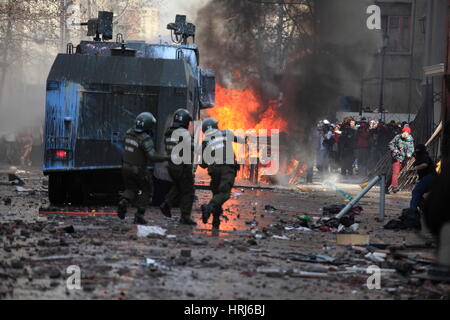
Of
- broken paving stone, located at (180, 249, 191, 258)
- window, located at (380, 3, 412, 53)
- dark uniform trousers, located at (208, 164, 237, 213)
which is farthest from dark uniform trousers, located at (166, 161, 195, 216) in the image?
window, located at (380, 3, 412, 53)

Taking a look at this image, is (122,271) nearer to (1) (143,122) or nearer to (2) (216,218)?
(2) (216,218)

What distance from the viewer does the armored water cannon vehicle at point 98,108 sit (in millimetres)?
15016

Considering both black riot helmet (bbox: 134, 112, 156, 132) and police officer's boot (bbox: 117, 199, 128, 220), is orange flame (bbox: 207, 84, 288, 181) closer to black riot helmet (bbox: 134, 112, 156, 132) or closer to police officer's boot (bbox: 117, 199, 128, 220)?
black riot helmet (bbox: 134, 112, 156, 132)

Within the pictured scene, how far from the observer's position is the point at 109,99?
15188 mm

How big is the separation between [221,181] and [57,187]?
3737 mm

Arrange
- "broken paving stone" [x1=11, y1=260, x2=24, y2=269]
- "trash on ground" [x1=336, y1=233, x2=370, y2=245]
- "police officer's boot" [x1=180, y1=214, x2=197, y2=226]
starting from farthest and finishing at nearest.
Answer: "police officer's boot" [x1=180, y1=214, x2=197, y2=226], "trash on ground" [x1=336, y1=233, x2=370, y2=245], "broken paving stone" [x1=11, y1=260, x2=24, y2=269]

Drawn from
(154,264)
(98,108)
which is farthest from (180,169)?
(154,264)

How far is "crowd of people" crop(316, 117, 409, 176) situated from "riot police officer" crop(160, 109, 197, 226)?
15943 millimetres

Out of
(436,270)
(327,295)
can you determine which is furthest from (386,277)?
(327,295)

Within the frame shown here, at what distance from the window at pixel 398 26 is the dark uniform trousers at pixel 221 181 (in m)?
36.5

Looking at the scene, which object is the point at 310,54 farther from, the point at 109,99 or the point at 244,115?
the point at 109,99

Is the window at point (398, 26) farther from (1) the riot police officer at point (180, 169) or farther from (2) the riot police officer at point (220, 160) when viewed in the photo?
(2) the riot police officer at point (220, 160)

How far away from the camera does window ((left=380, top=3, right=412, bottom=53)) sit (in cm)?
4822

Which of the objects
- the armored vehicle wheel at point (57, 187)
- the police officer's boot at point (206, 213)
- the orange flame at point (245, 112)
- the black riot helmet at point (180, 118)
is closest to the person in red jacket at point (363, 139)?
the orange flame at point (245, 112)
